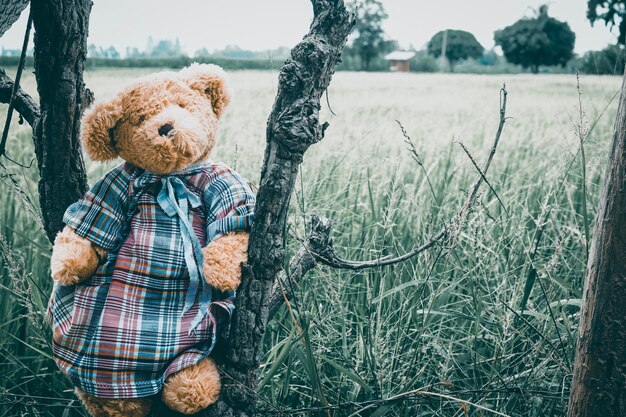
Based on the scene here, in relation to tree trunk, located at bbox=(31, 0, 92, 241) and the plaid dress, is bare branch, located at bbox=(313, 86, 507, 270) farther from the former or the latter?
tree trunk, located at bbox=(31, 0, 92, 241)

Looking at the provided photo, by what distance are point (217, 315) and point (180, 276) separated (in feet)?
0.31

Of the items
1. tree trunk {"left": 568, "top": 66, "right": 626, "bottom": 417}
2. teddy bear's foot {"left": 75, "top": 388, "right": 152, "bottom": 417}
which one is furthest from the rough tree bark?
tree trunk {"left": 568, "top": 66, "right": 626, "bottom": 417}

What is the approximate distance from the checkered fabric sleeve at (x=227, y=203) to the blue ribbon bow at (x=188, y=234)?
0.10 ft

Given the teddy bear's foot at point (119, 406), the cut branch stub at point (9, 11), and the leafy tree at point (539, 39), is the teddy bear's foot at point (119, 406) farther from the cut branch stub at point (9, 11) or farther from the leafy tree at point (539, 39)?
the leafy tree at point (539, 39)

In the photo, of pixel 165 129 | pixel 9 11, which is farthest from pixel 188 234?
pixel 9 11

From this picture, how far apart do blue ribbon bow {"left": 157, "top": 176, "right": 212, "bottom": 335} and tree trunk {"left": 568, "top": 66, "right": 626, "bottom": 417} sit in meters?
0.63

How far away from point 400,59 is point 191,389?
22.3m

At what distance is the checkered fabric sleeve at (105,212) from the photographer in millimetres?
939

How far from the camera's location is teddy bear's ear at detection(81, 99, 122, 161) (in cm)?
89

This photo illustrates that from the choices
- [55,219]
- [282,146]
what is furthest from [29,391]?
[282,146]

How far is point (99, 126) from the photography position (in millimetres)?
888

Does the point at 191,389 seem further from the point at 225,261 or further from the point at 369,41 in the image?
the point at 369,41

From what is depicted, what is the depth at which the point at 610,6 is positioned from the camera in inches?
85.5

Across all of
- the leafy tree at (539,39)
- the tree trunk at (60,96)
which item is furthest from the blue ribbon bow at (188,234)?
the leafy tree at (539,39)
